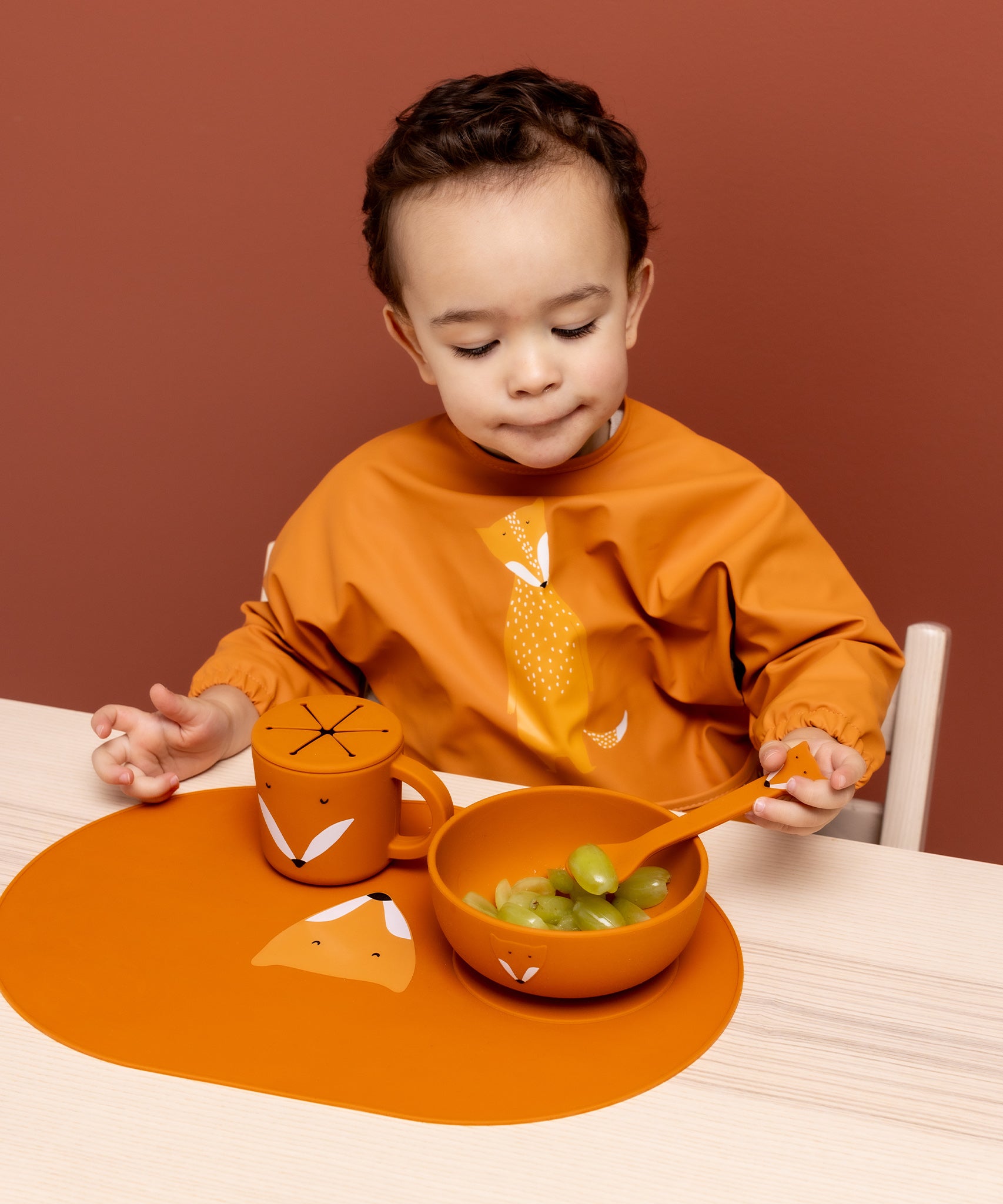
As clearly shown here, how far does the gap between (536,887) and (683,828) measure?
90 millimetres

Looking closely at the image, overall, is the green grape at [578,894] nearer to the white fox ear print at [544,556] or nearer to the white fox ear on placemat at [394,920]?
the white fox ear on placemat at [394,920]

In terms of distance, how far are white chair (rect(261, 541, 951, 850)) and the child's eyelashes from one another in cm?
34

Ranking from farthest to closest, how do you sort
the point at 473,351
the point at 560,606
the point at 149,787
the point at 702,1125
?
the point at 560,606 → the point at 473,351 → the point at 149,787 → the point at 702,1125

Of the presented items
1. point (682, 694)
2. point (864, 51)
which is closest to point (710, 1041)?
point (682, 694)

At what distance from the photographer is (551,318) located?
851mm

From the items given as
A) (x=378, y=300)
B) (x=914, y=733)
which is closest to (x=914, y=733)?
(x=914, y=733)

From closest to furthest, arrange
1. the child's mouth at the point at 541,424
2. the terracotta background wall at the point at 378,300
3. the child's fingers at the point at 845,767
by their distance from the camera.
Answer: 1. the child's fingers at the point at 845,767
2. the child's mouth at the point at 541,424
3. the terracotta background wall at the point at 378,300

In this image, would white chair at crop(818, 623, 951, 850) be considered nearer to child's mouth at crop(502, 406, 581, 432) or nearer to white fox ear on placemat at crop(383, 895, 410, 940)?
child's mouth at crop(502, 406, 581, 432)

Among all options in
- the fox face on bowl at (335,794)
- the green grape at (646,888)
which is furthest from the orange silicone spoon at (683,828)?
the fox face on bowl at (335,794)

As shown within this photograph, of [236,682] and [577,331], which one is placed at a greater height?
[577,331]

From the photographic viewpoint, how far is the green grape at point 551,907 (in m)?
0.61

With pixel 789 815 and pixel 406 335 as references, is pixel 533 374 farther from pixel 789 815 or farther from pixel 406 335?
pixel 789 815

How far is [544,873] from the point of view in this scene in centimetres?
70

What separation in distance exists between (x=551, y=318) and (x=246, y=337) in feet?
2.72
